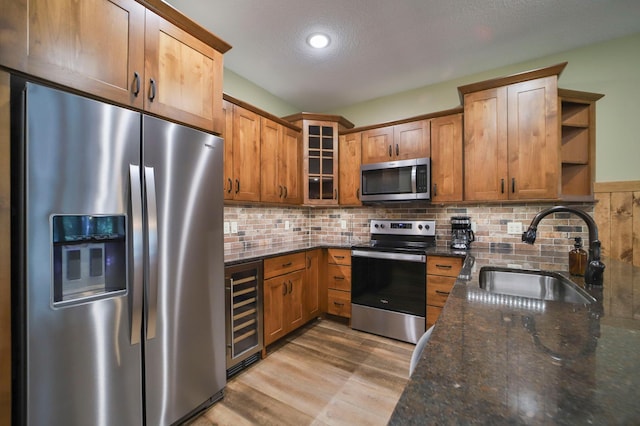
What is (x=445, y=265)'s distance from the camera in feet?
7.83

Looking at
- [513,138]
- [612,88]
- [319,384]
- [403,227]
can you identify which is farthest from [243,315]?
[612,88]

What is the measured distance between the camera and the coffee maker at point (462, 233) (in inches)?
105

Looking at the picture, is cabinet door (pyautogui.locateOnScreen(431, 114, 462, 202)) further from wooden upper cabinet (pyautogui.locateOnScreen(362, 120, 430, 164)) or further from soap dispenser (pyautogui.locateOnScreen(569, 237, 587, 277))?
soap dispenser (pyautogui.locateOnScreen(569, 237, 587, 277))

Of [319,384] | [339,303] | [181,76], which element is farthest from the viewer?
[339,303]

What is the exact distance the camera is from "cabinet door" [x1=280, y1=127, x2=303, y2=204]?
2.96 m

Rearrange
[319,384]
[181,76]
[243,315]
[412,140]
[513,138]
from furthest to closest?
[412,140], [513,138], [243,315], [319,384], [181,76]

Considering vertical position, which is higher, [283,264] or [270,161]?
[270,161]

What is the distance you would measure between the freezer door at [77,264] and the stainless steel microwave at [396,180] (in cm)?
229

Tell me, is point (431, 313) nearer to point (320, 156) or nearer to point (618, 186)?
point (618, 186)

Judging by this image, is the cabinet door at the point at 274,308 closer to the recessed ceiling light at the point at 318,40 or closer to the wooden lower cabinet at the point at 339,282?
the wooden lower cabinet at the point at 339,282

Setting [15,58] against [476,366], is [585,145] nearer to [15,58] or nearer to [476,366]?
[476,366]

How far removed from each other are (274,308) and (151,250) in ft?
4.50

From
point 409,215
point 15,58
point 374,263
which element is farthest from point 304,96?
point 15,58

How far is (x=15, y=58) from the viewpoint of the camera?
1021 mm
